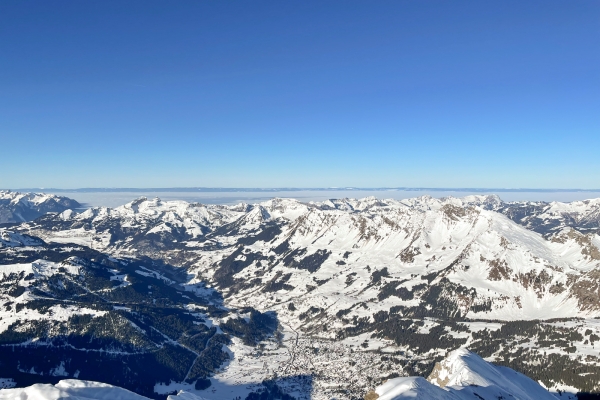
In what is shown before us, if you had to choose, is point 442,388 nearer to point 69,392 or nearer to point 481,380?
point 481,380

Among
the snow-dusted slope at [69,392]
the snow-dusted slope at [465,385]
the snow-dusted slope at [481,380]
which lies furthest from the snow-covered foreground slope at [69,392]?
the snow-dusted slope at [481,380]

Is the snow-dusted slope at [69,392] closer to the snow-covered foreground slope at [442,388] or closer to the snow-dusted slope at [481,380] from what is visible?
the snow-covered foreground slope at [442,388]

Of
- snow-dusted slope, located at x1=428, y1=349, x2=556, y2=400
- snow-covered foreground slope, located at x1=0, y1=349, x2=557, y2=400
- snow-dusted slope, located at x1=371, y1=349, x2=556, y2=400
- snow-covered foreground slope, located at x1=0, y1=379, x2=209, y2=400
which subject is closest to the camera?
snow-covered foreground slope, located at x1=0, y1=379, x2=209, y2=400

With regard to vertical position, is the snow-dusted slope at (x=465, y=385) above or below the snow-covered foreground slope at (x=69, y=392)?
below

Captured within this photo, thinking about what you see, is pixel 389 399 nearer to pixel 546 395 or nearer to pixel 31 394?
pixel 31 394

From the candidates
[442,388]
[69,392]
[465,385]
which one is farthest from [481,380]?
[69,392]

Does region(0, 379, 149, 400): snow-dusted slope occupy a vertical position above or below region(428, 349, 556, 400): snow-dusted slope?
above

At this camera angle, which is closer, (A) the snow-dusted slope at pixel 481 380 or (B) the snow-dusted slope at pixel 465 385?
(B) the snow-dusted slope at pixel 465 385

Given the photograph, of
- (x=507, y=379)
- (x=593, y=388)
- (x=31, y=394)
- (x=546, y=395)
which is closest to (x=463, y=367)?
(x=507, y=379)

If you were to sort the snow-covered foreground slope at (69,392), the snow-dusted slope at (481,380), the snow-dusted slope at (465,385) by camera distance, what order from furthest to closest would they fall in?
the snow-dusted slope at (481,380)
the snow-dusted slope at (465,385)
the snow-covered foreground slope at (69,392)

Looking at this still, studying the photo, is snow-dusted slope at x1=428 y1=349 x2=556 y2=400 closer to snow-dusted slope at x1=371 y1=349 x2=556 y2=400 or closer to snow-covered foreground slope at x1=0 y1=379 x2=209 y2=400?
snow-dusted slope at x1=371 y1=349 x2=556 y2=400

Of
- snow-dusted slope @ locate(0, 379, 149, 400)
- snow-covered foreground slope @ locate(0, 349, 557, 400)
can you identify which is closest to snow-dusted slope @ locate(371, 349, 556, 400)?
snow-covered foreground slope @ locate(0, 349, 557, 400)
